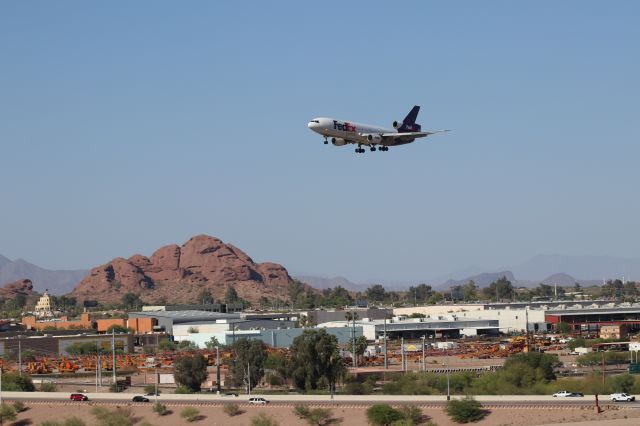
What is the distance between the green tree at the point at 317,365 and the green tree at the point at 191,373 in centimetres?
864

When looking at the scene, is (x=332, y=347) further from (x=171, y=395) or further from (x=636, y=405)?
(x=636, y=405)

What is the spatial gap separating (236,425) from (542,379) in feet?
89.6

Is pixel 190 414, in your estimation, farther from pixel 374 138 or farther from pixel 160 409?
pixel 374 138

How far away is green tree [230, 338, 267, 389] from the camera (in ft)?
331

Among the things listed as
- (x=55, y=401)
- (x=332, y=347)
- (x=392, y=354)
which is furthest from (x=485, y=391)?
(x=392, y=354)

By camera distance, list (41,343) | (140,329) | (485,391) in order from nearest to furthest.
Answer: (485,391), (41,343), (140,329)

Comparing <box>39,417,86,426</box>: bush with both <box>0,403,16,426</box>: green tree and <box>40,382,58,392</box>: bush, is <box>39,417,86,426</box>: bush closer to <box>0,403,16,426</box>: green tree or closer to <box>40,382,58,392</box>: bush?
<box>0,403,16,426</box>: green tree

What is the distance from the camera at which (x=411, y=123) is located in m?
101

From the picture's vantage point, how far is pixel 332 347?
3770 inches

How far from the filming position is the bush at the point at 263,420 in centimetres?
7638

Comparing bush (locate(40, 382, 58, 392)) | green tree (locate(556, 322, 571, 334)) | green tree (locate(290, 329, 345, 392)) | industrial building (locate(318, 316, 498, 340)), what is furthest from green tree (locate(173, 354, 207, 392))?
green tree (locate(556, 322, 571, 334))

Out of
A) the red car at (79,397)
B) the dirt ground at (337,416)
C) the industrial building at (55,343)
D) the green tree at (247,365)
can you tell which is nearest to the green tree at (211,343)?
the industrial building at (55,343)

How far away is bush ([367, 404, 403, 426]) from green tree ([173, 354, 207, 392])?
26.9 metres

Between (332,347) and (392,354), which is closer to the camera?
(332,347)
